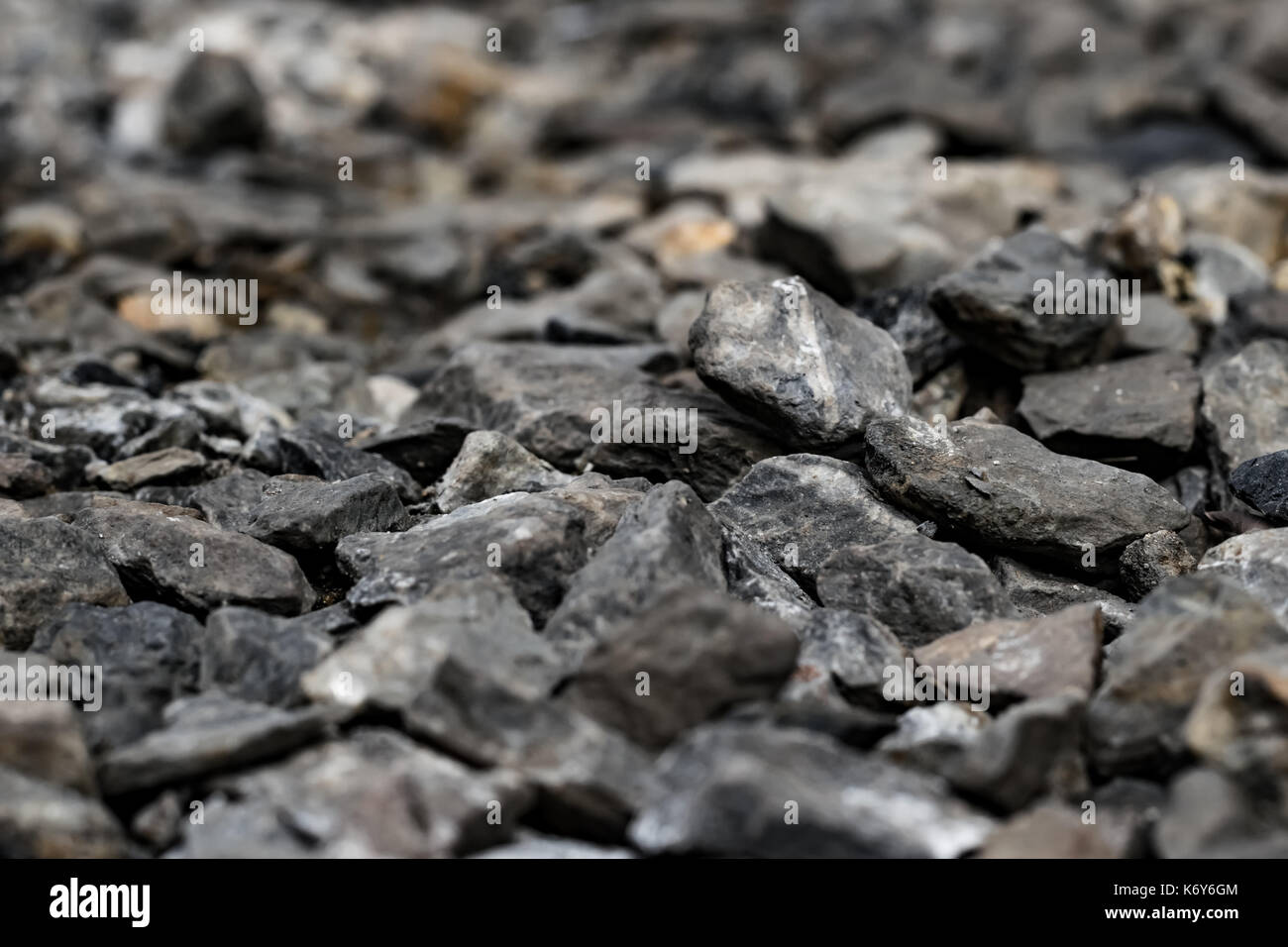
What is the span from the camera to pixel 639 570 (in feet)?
12.3

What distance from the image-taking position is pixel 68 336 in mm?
6582

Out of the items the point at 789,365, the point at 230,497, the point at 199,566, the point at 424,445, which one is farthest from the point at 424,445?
the point at 789,365

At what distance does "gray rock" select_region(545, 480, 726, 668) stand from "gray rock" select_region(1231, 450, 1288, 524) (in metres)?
1.89

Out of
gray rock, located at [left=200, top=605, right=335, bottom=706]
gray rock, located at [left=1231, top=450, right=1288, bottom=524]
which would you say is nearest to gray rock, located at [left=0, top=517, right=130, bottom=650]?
gray rock, located at [left=200, top=605, right=335, bottom=706]

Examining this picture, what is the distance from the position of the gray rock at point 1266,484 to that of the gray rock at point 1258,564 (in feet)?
0.74

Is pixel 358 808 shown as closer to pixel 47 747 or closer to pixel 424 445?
pixel 47 747

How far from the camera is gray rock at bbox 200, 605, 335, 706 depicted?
353 cm

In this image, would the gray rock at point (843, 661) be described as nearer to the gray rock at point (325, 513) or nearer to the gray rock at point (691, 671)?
the gray rock at point (691, 671)

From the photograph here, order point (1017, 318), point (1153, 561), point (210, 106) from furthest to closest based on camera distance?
point (210, 106) < point (1017, 318) < point (1153, 561)

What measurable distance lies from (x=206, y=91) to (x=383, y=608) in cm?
824

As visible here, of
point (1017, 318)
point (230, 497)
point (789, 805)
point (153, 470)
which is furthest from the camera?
point (1017, 318)

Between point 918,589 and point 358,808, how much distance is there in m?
1.82

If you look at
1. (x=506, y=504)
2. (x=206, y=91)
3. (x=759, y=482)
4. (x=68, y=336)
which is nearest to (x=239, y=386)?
(x=68, y=336)
